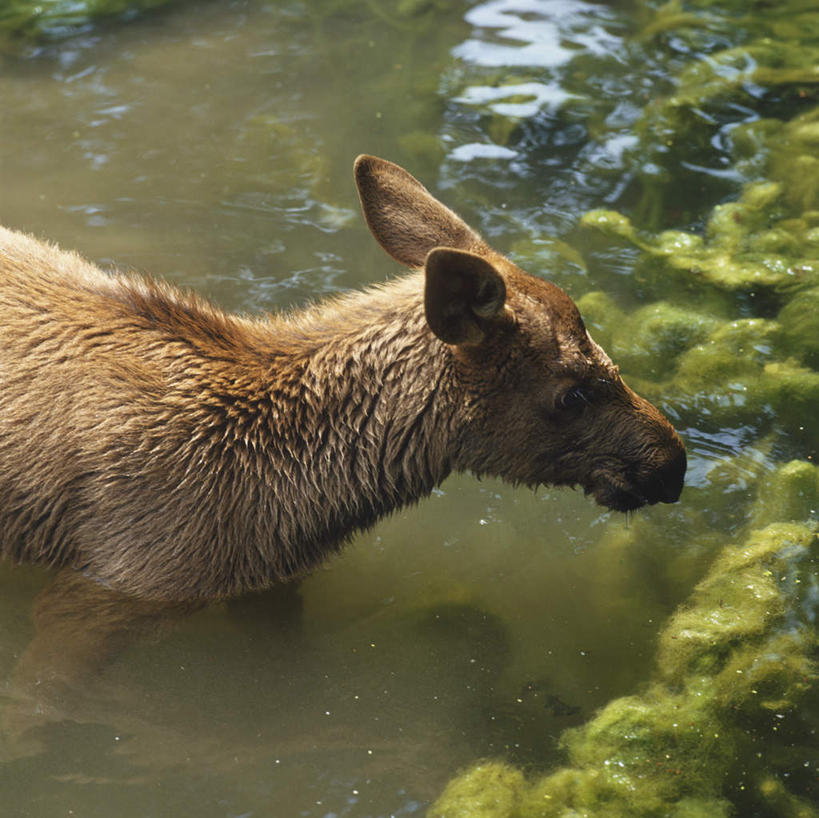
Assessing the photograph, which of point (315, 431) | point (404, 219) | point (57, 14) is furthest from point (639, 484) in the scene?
point (57, 14)

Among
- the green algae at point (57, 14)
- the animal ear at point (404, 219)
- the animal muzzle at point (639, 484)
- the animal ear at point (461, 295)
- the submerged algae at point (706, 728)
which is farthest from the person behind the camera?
the green algae at point (57, 14)

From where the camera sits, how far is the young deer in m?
3.81

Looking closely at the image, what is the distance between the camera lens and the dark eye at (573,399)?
3822 mm

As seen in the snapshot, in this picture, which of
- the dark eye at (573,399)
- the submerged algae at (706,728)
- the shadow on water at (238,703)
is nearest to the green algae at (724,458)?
the submerged algae at (706,728)

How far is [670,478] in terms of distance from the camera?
406cm

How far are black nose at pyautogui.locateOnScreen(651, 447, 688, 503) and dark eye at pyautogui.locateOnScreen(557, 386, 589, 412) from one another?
1.31ft

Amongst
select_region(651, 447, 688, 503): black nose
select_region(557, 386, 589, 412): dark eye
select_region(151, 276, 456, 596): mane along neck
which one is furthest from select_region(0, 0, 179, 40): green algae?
select_region(651, 447, 688, 503): black nose

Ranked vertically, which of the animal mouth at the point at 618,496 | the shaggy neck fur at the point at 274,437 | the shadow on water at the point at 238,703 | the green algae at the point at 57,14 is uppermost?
the green algae at the point at 57,14

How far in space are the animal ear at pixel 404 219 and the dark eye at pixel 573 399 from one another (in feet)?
2.15

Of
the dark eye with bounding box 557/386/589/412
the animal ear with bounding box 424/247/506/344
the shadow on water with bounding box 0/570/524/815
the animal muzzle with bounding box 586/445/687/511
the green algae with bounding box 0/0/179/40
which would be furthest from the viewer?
the green algae with bounding box 0/0/179/40

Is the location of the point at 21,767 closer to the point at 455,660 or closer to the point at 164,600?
the point at 164,600

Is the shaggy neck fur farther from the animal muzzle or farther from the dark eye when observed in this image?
the animal muzzle

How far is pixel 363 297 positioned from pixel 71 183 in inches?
122

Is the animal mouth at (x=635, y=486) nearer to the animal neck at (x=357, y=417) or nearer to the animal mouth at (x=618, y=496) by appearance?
the animal mouth at (x=618, y=496)
